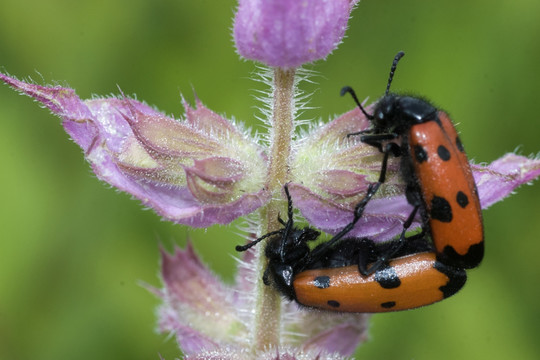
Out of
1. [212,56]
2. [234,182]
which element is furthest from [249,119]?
[234,182]

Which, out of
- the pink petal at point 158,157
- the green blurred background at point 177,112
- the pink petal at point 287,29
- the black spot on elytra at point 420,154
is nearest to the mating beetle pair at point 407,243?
the black spot on elytra at point 420,154

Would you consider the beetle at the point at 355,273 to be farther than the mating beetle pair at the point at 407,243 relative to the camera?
Yes

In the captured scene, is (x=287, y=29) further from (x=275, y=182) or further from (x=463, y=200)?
(x=463, y=200)

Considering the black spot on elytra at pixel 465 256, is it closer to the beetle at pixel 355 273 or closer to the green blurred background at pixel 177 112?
the beetle at pixel 355 273

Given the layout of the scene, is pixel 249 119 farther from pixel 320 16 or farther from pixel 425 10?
pixel 320 16

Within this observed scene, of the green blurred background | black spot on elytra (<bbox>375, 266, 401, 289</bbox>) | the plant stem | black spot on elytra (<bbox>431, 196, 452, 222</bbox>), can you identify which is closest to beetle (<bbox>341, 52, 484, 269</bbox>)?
black spot on elytra (<bbox>431, 196, 452, 222</bbox>)

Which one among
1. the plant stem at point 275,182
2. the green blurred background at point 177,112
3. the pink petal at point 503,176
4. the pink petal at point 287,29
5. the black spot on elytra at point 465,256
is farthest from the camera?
the green blurred background at point 177,112
